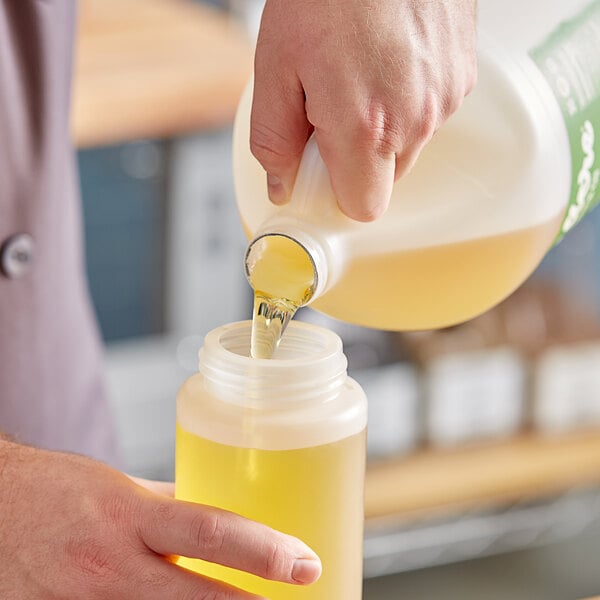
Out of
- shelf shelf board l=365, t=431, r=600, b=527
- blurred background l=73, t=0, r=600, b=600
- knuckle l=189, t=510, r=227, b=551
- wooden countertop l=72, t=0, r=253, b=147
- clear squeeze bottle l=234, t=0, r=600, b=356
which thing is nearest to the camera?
knuckle l=189, t=510, r=227, b=551

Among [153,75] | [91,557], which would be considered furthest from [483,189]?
[153,75]

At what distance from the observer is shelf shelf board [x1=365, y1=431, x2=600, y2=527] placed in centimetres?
175

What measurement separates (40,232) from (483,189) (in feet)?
1.32

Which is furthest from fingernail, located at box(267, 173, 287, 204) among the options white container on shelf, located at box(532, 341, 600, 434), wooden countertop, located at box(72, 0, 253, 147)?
white container on shelf, located at box(532, 341, 600, 434)

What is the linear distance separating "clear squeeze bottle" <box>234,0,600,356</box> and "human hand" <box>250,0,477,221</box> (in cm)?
4

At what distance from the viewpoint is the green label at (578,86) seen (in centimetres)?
71

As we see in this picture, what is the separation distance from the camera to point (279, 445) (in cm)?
59

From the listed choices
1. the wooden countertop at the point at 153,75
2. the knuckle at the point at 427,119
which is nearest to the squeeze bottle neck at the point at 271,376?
the knuckle at the point at 427,119

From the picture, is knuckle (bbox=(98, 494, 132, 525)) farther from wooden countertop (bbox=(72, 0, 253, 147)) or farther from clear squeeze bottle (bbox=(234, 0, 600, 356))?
wooden countertop (bbox=(72, 0, 253, 147))

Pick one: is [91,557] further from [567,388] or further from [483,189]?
[567,388]

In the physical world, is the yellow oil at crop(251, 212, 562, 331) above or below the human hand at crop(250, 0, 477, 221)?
below

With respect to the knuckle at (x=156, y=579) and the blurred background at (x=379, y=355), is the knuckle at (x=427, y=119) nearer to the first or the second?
the knuckle at (x=156, y=579)

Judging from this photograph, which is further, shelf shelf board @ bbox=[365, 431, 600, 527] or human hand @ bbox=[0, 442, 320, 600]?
shelf shelf board @ bbox=[365, 431, 600, 527]

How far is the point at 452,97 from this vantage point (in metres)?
0.62
